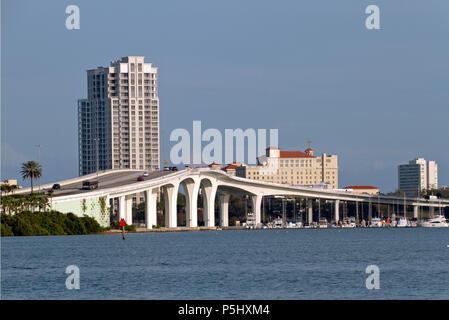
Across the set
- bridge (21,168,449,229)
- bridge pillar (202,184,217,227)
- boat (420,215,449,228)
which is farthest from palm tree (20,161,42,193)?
boat (420,215,449,228)

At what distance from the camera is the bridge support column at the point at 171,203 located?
162m

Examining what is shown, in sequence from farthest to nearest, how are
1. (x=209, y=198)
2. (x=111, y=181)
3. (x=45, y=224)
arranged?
(x=209, y=198) → (x=111, y=181) → (x=45, y=224)

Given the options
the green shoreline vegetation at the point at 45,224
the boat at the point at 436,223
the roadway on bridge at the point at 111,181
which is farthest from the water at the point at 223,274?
the boat at the point at 436,223

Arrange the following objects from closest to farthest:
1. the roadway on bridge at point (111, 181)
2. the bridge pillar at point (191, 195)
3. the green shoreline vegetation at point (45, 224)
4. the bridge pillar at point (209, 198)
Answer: the green shoreline vegetation at point (45, 224) → the roadway on bridge at point (111, 181) → the bridge pillar at point (191, 195) → the bridge pillar at point (209, 198)

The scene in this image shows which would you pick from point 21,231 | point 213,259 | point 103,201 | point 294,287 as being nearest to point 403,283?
point 294,287

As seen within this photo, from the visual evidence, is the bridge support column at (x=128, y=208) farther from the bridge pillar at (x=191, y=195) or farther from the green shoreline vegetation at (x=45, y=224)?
the green shoreline vegetation at (x=45, y=224)

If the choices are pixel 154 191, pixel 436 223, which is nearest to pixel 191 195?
pixel 154 191

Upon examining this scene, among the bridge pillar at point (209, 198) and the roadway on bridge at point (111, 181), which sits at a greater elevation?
the roadway on bridge at point (111, 181)

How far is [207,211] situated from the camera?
181875mm

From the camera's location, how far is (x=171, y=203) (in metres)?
165

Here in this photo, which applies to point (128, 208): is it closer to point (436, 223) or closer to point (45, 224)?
point (45, 224)

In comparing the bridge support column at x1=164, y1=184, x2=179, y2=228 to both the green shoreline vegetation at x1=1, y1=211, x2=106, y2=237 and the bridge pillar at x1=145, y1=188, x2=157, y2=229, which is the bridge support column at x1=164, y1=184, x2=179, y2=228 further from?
the green shoreline vegetation at x1=1, y1=211, x2=106, y2=237

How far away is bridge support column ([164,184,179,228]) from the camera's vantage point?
162 m
